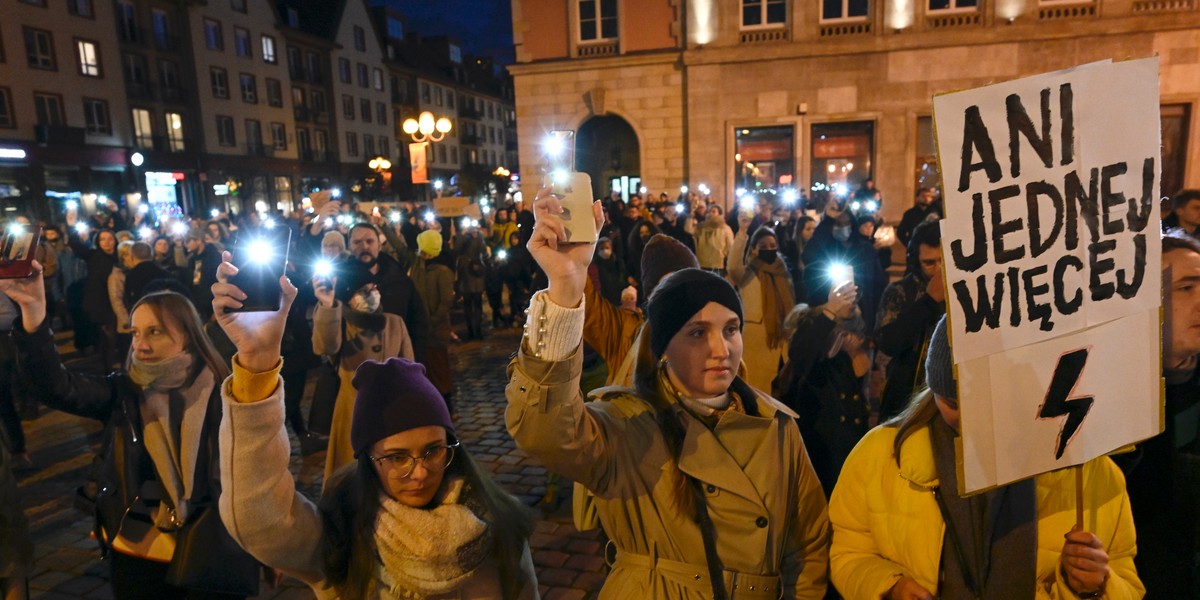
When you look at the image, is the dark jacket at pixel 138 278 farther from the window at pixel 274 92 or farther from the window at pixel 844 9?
the window at pixel 274 92

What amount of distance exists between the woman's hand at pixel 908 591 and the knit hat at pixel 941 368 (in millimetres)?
518

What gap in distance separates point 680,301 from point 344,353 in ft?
11.1

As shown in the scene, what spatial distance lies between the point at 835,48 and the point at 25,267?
847 inches

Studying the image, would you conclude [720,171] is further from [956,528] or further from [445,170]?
[445,170]

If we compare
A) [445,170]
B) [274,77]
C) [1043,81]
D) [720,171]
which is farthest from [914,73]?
[445,170]

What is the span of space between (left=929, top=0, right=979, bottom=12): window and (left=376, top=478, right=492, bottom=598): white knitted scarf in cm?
2266

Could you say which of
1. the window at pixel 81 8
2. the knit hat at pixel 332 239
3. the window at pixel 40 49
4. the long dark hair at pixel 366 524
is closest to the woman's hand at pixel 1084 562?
the long dark hair at pixel 366 524

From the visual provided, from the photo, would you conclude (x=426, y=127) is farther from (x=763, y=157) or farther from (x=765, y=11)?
(x=765, y=11)

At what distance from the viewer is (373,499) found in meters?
2.10

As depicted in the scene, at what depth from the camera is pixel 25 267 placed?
2834mm

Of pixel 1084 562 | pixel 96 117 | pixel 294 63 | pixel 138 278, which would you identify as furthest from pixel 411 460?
pixel 294 63

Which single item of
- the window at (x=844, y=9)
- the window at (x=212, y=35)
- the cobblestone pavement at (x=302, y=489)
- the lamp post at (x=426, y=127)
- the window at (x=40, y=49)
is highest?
the window at (x=212, y=35)

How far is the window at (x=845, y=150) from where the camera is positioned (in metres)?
21.1

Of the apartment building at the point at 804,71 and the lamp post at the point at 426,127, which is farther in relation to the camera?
the apartment building at the point at 804,71
